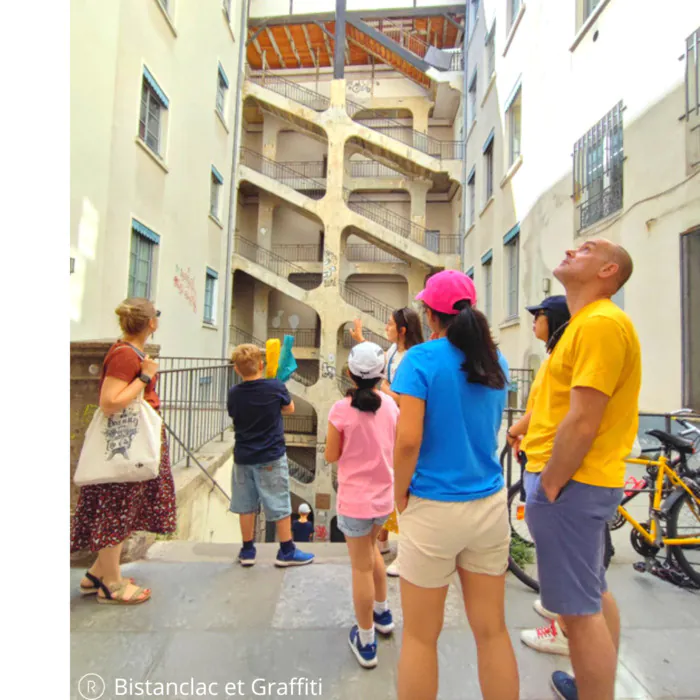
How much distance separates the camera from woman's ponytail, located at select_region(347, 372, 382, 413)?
2229 millimetres

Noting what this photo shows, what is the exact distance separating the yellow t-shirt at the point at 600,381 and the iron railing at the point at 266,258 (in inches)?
665

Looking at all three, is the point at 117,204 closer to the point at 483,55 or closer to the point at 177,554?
the point at 177,554

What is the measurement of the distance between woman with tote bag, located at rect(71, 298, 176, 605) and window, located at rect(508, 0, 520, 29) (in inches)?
493

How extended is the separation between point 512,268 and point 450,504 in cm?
1025

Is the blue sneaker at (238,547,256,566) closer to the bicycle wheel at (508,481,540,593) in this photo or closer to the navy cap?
the bicycle wheel at (508,481,540,593)

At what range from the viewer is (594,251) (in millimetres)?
1712

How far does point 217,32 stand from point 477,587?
15.0 metres

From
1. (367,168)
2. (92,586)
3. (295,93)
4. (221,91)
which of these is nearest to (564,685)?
(92,586)

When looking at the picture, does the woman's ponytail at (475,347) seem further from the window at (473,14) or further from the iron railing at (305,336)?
the window at (473,14)

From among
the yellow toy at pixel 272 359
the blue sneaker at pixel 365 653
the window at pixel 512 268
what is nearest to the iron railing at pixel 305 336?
the window at pixel 512 268

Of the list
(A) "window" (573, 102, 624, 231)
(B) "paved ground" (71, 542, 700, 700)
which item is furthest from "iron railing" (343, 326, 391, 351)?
(B) "paved ground" (71, 542, 700, 700)

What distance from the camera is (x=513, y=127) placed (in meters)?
10.8

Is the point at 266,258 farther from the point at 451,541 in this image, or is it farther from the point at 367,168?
the point at 451,541
